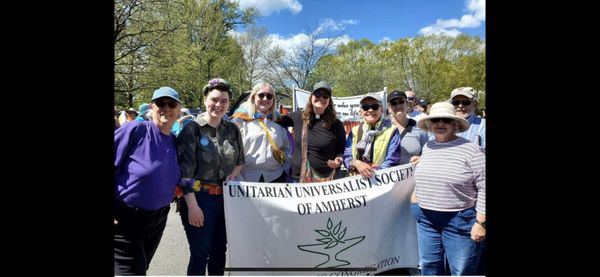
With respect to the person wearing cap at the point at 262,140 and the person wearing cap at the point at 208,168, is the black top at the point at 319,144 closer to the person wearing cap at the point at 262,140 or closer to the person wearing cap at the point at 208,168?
Answer: the person wearing cap at the point at 262,140

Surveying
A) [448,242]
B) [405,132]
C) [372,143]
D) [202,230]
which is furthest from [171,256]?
[448,242]

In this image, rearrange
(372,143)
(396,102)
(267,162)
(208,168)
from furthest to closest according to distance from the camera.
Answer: (396,102) < (372,143) < (267,162) < (208,168)

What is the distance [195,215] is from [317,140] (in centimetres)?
145

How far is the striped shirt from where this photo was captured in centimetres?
250

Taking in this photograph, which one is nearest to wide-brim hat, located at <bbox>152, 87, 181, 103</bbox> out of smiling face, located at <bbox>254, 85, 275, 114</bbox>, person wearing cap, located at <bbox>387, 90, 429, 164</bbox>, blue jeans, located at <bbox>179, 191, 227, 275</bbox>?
blue jeans, located at <bbox>179, 191, 227, 275</bbox>

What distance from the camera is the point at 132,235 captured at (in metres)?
2.37

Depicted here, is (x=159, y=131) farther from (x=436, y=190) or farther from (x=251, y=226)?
(x=436, y=190)

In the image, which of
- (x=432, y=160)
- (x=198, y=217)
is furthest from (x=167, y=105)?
(x=432, y=160)

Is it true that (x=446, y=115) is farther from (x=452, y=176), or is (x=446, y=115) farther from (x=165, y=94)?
(x=165, y=94)

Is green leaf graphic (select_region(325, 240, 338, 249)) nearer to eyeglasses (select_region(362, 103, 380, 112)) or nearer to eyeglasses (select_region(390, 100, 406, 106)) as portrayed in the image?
eyeglasses (select_region(362, 103, 380, 112))

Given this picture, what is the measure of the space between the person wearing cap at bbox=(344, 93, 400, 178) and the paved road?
7.33 ft
